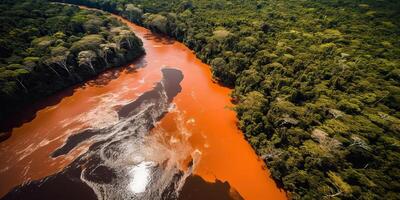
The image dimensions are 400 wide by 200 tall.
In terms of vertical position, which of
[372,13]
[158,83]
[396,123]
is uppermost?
[372,13]

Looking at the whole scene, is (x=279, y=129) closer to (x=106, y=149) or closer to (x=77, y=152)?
(x=106, y=149)

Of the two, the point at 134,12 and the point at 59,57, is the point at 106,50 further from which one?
the point at 134,12

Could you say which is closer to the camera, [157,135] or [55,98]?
[157,135]

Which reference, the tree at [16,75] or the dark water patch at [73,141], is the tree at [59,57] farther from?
the dark water patch at [73,141]

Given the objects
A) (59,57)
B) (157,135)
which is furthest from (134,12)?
(157,135)

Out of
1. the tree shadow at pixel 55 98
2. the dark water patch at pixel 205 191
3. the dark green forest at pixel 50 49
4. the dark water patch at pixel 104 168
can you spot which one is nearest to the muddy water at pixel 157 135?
the tree shadow at pixel 55 98

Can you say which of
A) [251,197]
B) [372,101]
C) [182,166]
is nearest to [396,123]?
[372,101]

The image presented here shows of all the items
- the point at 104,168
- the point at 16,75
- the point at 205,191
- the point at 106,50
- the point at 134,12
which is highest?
the point at 134,12
